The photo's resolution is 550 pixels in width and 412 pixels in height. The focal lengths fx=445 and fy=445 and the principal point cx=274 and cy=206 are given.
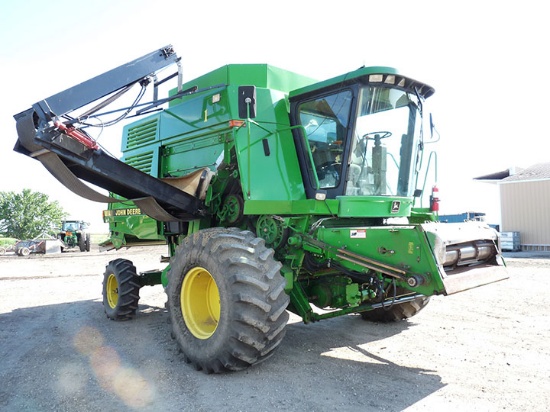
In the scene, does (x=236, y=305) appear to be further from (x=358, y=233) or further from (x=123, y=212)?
(x=123, y=212)

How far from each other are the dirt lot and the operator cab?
1795mm

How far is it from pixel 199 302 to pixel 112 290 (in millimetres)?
2942

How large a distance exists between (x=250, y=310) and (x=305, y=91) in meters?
2.71

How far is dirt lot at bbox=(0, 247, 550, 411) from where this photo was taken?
3.54 meters

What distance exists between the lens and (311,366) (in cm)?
440

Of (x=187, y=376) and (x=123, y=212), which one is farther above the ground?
(x=123, y=212)

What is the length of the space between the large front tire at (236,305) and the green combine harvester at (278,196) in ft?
0.04

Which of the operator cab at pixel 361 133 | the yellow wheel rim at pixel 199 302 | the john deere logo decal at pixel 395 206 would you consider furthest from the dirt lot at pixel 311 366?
the operator cab at pixel 361 133

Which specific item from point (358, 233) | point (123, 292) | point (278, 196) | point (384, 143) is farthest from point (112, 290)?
point (384, 143)

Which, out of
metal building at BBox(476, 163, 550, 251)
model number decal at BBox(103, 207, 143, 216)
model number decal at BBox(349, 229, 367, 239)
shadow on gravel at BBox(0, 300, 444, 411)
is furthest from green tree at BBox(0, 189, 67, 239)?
model number decal at BBox(349, 229, 367, 239)

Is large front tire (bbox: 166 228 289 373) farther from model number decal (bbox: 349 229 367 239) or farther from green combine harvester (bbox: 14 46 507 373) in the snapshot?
model number decal (bbox: 349 229 367 239)

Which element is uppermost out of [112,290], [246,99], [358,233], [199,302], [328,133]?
[246,99]

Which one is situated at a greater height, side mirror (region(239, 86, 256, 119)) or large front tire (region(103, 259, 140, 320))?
side mirror (region(239, 86, 256, 119))

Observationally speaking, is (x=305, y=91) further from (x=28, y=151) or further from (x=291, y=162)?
(x=28, y=151)
